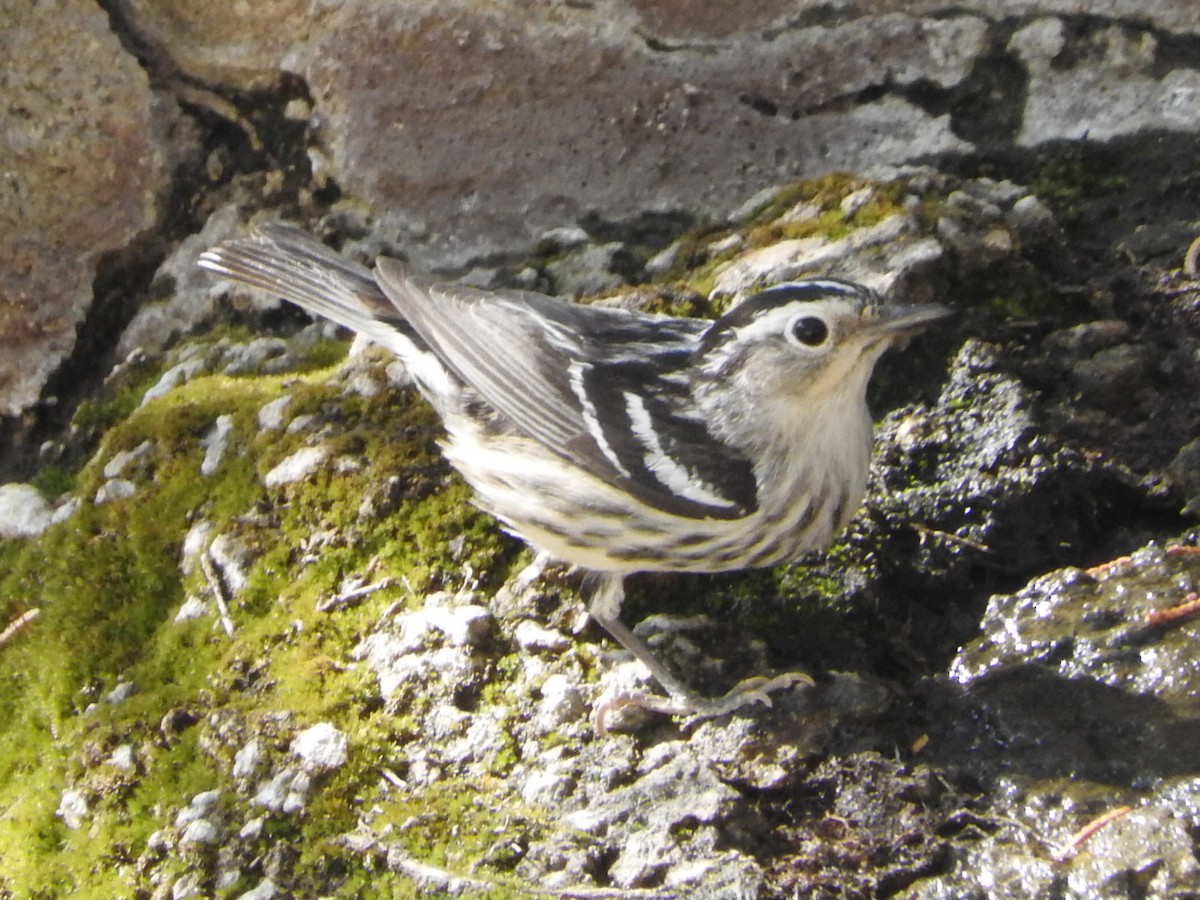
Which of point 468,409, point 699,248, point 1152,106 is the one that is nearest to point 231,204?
point 468,409

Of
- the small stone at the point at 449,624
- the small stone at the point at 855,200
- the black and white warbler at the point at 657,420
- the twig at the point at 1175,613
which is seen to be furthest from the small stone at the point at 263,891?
the small stone at the point at 855,200

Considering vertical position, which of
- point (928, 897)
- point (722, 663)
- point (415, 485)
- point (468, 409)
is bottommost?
point (928, 897)

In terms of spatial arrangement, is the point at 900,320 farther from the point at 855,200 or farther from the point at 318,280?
the point at 318,280

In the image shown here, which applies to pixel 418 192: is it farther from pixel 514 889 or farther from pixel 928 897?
pixel 928 897

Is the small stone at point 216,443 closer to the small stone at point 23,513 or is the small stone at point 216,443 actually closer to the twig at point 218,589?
the twig at point 218,589

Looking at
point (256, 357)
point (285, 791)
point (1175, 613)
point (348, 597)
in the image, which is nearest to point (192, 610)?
point (348, 597)
